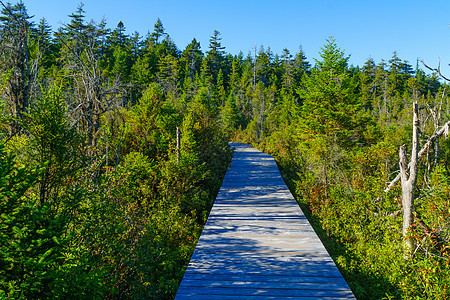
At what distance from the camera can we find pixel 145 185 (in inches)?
323

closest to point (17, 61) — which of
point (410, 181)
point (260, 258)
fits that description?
point (260, 258)

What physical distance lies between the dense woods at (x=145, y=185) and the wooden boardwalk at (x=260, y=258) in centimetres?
77

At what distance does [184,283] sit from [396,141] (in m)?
15.8

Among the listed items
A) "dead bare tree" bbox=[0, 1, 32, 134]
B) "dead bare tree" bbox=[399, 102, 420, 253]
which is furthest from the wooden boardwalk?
"dead bare tree" bbox=[0, 1, 32, 134]

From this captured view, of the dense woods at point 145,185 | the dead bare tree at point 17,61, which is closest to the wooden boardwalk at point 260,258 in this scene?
the dense woods at point 145,185

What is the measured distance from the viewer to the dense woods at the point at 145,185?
8.60ft

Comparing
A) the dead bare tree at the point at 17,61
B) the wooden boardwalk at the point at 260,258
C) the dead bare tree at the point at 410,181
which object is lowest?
the wooden boardwalk at the point at 260,258

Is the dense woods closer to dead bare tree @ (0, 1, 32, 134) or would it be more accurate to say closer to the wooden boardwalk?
dead bare tree @ (0, 1, 32, 134)

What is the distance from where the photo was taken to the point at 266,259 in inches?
195

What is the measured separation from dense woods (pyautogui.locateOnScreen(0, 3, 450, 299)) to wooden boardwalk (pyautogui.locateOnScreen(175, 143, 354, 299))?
77 centimetres

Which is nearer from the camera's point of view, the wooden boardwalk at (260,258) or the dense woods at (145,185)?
the dense woods at (145,185)

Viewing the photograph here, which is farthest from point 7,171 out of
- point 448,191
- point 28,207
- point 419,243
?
point 448,191

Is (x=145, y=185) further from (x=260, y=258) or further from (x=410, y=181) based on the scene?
(x=410, y=181)

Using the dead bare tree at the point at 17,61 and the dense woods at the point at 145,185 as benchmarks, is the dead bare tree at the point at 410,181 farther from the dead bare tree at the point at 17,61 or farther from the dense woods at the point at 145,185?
the dead bare tree at the point at 17,61
